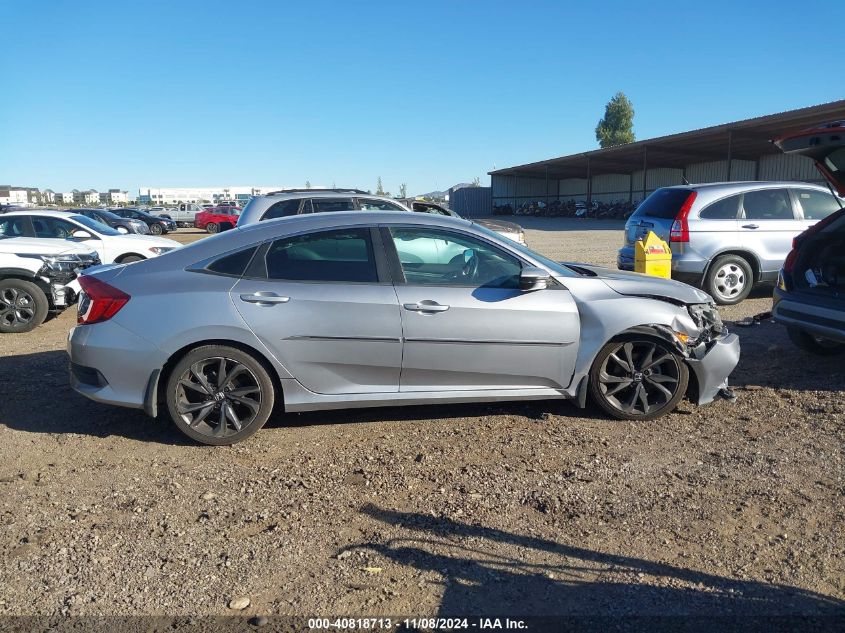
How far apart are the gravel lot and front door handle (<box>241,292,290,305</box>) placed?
0.98m

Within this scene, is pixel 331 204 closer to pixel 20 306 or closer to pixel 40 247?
pixel 40 247

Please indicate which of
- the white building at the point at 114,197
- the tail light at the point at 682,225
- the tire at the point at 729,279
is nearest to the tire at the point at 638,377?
the tail light at the point at 682,225

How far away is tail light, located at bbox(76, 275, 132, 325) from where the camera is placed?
14.2 feet

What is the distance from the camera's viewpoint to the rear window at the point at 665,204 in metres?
9.27

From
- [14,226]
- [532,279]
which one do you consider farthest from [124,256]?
[532,279]

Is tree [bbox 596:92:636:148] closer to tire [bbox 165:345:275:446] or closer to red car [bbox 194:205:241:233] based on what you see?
red car [bbox 194:205:241:233]

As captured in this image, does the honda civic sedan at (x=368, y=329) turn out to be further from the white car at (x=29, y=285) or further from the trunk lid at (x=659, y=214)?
the trunk lid at (x=659, y=214)

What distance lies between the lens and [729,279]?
9.28 metres

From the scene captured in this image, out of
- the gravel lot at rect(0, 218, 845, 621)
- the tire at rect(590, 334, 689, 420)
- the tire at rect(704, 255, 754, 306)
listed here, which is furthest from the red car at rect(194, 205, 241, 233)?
the tire at rect(590, 334, 689, 420)

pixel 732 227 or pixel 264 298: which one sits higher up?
pixel 732 227

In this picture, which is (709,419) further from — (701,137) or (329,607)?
(701,137)

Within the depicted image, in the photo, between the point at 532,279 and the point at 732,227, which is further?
the point at 732,227

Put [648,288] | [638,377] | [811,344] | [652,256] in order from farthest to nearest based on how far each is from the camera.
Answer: [652,256] → [811,344] → [648,288] → [638,377]

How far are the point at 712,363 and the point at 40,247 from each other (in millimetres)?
8389
